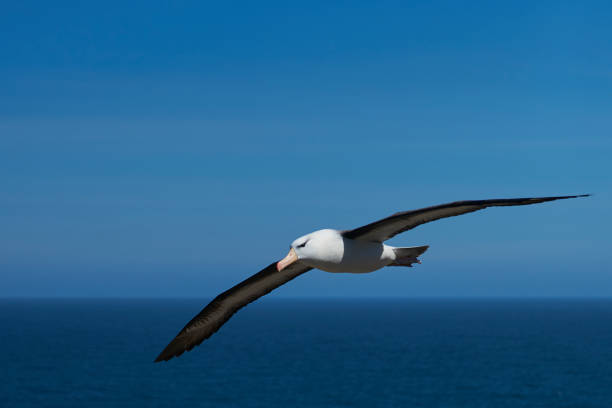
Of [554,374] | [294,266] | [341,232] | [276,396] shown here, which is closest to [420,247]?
[341,232]

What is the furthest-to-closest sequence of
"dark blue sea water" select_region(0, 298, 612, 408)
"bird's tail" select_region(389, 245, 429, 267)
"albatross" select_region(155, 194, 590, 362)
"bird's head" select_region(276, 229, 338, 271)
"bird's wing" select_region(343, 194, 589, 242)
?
1. "dark blue sea water" select_region(0, 298, 612, 408)
2. "bird's tail" select_region(389, 245, 429, 267)
3. "bird's head" select_region(276, 229, 338, 271)
4. "albatross" select_region(155, 194, 590, 362)
5. "bird's wing" select_region(343, 194, 589, 242)

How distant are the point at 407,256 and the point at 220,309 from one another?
4.83 metres

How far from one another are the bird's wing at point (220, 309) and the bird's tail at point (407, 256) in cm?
268

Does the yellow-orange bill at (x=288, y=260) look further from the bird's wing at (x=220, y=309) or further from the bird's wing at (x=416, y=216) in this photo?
the bird's wing at (x=220, y=309)

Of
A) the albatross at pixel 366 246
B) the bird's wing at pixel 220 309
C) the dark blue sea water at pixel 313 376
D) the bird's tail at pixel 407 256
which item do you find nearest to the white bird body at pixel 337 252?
the albatross at pixel 366 246

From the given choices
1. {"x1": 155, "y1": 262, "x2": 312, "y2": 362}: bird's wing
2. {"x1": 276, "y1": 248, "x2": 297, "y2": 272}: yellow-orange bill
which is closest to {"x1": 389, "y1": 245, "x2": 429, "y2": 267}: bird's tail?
{"x1": 276, "y1": 248, "x2": 297, "y2": 272}: yellow-orange bill

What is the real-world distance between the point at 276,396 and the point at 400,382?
27.6 m

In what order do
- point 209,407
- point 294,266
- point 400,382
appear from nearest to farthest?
point 294,266
point 209,407
point 400,382

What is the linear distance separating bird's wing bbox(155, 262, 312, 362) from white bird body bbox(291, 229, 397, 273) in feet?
8.94

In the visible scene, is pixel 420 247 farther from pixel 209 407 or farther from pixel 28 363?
pixel 28 363

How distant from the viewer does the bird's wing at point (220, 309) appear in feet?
Result: 45.6

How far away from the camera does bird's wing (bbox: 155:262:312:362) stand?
13.9 metres

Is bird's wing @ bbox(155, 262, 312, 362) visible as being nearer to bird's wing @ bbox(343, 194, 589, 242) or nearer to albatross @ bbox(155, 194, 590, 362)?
albatross @ bbox(155, 194, 590, 362)

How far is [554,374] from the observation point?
515ft
